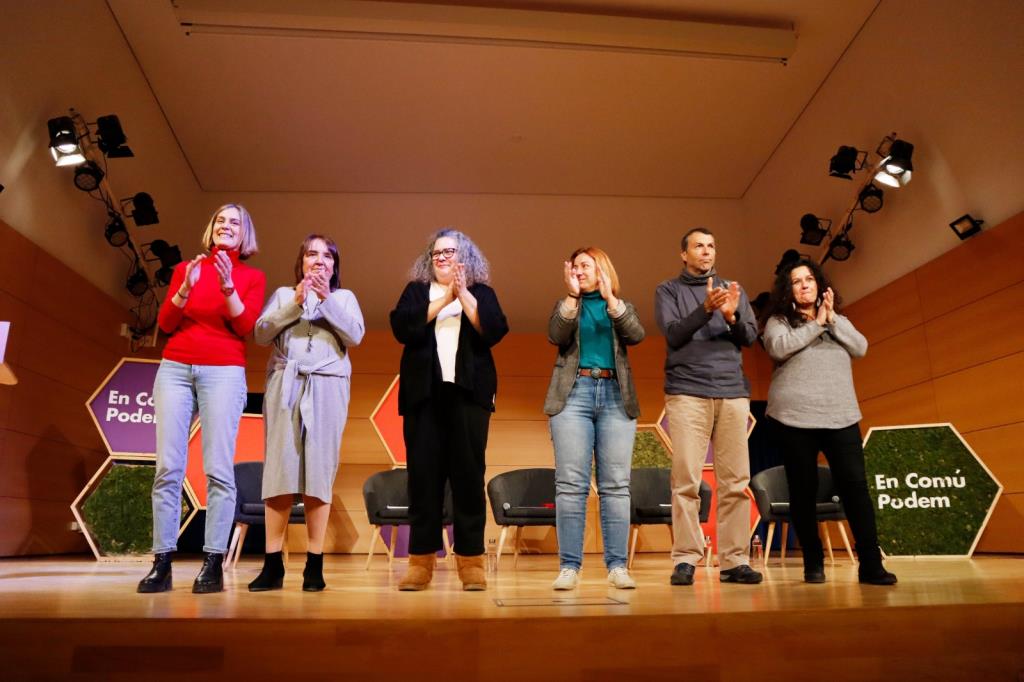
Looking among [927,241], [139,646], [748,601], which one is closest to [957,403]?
[927,241]

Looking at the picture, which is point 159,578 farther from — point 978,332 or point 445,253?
point 978,332

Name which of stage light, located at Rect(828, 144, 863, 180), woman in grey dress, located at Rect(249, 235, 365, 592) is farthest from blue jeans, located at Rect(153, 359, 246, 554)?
stage light, located at Rect(828, 144, 863, 180)

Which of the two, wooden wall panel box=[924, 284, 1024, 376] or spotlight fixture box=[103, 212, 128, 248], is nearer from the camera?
wooden wall panel box=[924, 284, 1024, 376]

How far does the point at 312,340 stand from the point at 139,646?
1.26m

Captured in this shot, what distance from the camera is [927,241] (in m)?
5.67

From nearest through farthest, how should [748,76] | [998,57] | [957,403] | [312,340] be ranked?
[312,340], [998,57], [957,403], [748,76]

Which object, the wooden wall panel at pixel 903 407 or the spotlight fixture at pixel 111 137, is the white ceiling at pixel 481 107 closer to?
the spotlight fixture at pixel 111 137

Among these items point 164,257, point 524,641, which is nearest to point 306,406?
point 524,641

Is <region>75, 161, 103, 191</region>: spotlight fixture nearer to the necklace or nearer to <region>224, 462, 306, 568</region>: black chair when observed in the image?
<region>224, 462, 306, 568</region>: black chair

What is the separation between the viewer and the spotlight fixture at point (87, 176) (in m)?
5.23

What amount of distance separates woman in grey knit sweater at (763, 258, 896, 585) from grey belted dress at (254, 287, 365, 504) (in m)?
1.68

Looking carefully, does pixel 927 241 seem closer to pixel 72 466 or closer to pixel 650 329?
pixel 650 329

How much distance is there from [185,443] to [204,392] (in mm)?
194

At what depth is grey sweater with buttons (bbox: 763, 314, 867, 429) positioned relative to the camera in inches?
110
